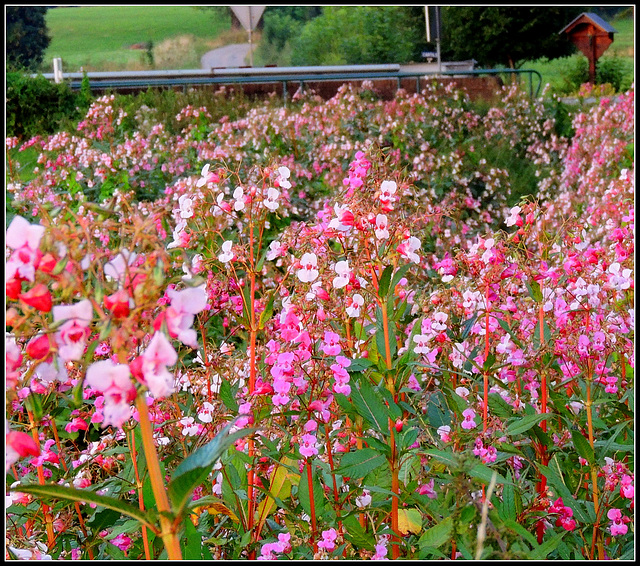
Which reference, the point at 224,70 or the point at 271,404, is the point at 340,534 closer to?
the point at 271,404

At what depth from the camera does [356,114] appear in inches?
283

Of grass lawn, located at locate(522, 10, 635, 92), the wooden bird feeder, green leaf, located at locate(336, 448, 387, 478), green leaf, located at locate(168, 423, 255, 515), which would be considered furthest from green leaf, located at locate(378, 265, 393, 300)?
grass lawn, located at locate(522, 10, 635, 92)

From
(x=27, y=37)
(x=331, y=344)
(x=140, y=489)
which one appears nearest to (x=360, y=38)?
(x=27, y=37)

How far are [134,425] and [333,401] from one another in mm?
414

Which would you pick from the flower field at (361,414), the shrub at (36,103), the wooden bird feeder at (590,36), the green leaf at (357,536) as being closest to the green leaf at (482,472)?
the flower field at (361,414)

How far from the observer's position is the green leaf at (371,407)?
4.20 feet

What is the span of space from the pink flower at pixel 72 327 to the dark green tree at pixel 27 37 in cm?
1590

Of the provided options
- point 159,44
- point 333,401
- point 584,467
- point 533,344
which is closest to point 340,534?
point 333,401

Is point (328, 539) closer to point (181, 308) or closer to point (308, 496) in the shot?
point (308, 496)

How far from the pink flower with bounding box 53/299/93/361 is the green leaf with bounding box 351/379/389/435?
2.30 feet

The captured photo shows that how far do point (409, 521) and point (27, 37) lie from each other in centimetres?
1653

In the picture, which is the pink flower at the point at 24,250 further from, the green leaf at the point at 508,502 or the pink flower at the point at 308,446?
the green leaf at the point at 508,502

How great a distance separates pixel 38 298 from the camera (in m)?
0.68

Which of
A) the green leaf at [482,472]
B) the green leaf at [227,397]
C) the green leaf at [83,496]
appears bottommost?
the green leaf at [482,472]
